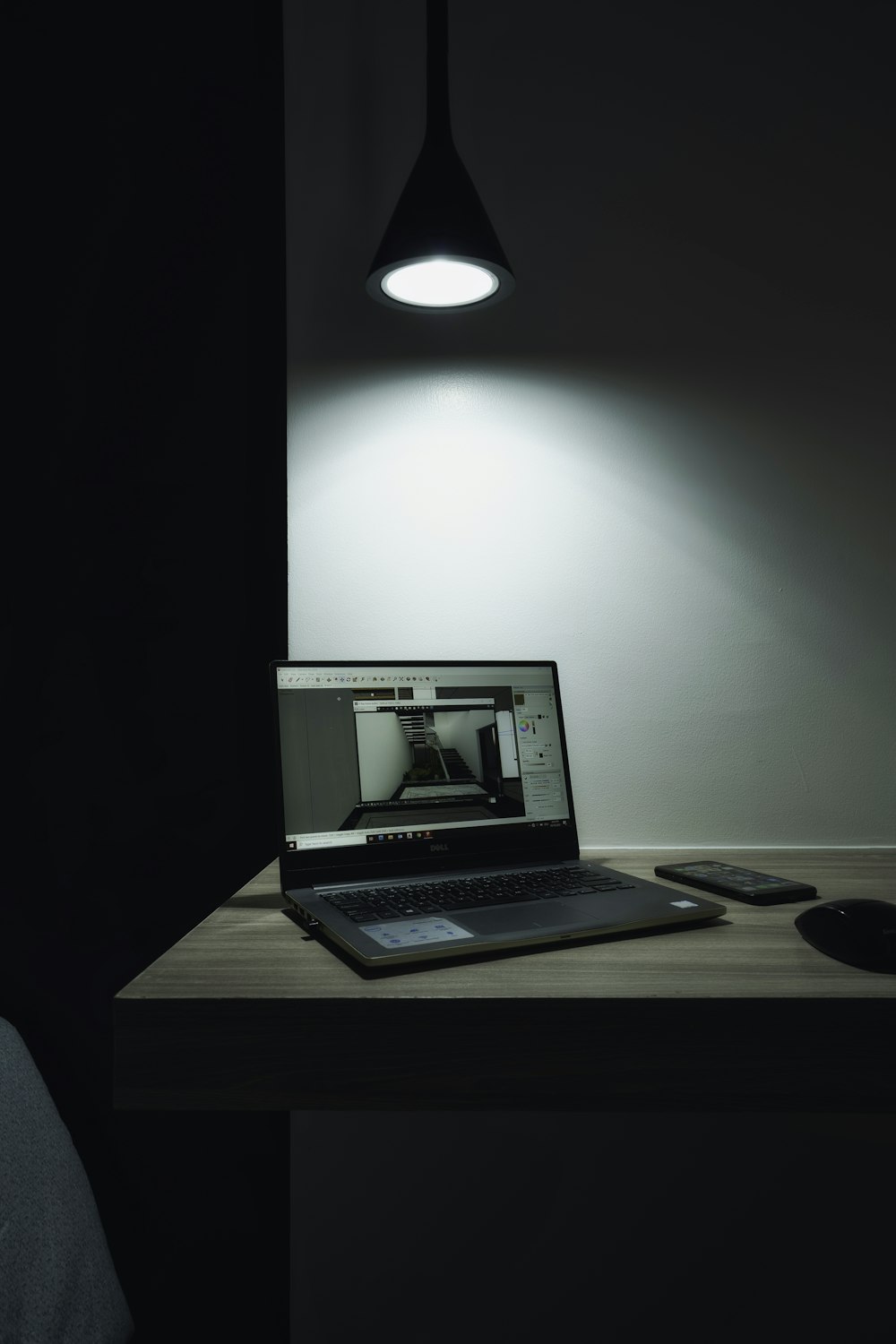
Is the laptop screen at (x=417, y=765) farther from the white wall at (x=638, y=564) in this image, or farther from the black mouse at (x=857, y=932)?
the black mouse at (x=857, y=932)

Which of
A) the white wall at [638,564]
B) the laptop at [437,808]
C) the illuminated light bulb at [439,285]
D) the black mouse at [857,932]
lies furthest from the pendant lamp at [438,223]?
the black mouse at [857,932]

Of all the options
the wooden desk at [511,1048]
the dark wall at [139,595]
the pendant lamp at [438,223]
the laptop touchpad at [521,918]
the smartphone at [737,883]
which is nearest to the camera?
the wooden desk at [511,1048]

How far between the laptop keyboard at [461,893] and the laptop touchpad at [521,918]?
3cm

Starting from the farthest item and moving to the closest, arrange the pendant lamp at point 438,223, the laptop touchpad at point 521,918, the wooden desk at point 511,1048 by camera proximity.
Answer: the pendant lamp at point 438,223, the laptop touchpad at point 521,918, the wooden desk at point 511,1048

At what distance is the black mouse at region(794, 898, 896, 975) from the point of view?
0.76 meters

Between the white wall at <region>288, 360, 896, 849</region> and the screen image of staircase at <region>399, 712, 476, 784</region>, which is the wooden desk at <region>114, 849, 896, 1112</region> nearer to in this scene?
the screen image of staircase at <region>399, 712, 476, 784</region>

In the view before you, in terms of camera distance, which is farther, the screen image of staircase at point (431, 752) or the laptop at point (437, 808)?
the screen image of staircase at point (431, 752)

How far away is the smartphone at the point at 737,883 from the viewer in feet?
3.25

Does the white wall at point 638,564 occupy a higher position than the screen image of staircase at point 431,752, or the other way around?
the white wall at point 638,564

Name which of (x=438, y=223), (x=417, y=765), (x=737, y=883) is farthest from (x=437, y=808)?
(x=438, y=223)

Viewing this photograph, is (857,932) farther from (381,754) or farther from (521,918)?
(381,754)

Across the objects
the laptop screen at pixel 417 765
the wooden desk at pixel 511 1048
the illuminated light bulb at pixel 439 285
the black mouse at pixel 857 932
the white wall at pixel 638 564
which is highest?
the illuminated light bulb at pixel 439 285

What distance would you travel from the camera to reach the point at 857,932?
0.77 metres

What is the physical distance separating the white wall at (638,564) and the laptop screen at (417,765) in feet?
0.59
